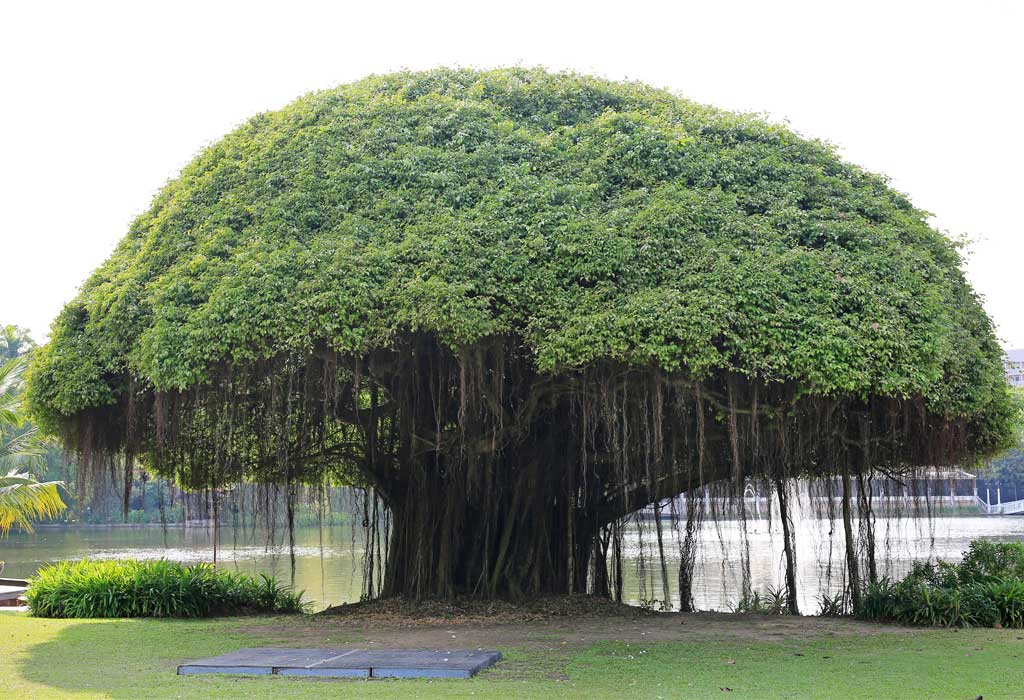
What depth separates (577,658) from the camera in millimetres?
8766

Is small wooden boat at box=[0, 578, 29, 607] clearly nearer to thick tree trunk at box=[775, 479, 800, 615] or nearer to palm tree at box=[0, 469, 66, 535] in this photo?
palm tree at box=[0, 469, 66, 535]

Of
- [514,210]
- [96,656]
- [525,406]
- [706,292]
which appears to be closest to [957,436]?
[706,292]

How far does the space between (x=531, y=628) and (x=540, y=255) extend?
3.88 meters

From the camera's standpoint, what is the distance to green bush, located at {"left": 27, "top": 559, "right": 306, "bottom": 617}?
40.6 ft

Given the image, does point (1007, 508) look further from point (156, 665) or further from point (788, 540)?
point (156, 665)

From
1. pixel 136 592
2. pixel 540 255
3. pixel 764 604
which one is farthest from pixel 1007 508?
pixel 540 255

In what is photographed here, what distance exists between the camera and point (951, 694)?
23.0 ft

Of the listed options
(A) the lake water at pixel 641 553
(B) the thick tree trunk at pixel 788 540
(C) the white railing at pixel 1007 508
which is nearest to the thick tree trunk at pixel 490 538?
(A) the lake water at pixel 641 553

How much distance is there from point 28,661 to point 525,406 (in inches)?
203

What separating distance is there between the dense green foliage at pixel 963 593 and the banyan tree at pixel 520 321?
1.28m

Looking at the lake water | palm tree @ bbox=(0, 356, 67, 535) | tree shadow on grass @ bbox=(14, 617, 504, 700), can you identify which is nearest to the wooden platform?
tree shadow on grass @ bbox=(14, 617, 504, 700)

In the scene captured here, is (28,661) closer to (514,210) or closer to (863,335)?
(514,210)

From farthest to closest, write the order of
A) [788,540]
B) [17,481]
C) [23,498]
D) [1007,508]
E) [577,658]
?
[1007,508], [17,481], [23,498], [788,540], [577,658]

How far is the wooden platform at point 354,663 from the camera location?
24.8ft
